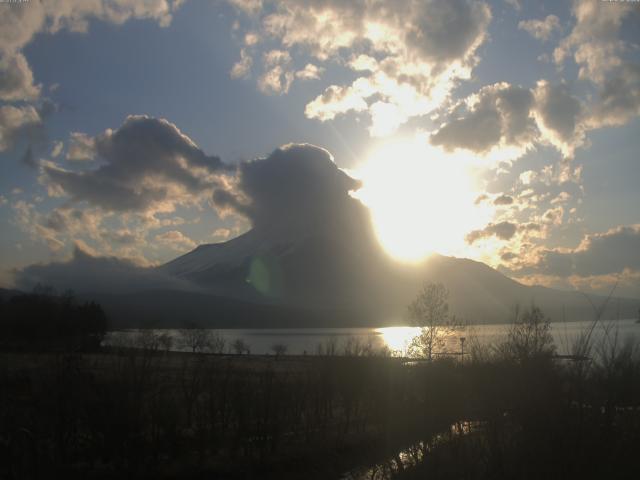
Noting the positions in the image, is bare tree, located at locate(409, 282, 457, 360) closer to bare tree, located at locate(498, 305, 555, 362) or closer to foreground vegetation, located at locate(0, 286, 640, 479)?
foreground vegetation, located at locate(0, 286, 640, 479)

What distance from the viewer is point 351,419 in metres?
40.2

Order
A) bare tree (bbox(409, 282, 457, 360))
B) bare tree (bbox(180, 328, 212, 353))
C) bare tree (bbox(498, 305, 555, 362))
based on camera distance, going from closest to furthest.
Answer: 1. bare tree (bbox(498, 305, 555, 362))
2. bare tree (bbox(409, 282, 457, 360))
3. bare tree (bbox(180, 328, 212, 353))

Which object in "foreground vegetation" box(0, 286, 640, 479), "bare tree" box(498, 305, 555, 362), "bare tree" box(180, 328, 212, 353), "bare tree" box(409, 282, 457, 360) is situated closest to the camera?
"foreground vegetation" box(0, 286, 640, 479)

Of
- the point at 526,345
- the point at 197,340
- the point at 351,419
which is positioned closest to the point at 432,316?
the point at 351,419

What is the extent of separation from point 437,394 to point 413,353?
136 feet

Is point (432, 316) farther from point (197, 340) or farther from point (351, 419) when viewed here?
point (197, 340)

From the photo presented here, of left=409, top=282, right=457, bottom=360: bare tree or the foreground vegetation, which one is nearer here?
the foreground vegetation

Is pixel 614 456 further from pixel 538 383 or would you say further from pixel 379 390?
pixel 379 390

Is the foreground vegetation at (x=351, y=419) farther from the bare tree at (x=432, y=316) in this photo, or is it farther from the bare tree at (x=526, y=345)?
the bare tree at (x=432, y=316)

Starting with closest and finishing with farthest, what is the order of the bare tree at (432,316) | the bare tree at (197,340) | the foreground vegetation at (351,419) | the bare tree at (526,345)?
the foreground vegetation at (351,419) → the bare tree at (526,345) → the bare tree at (432,316) → the bare tree at (197,340)

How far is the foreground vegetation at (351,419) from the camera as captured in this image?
8805mm

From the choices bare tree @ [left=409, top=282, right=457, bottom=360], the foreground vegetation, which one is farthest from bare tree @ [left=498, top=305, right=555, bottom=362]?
bare tree @ [left=409, top=282, right=457, bottom=360]

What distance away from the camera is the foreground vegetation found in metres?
8.80

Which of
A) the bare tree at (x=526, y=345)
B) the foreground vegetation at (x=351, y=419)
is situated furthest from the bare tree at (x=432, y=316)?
the bare tree at (x=526, y=345)
